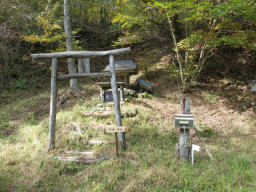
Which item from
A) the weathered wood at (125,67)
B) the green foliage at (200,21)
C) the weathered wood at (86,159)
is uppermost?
the green foliage at (200,21)

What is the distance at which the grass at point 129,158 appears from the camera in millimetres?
3867

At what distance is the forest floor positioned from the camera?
13.0 feet

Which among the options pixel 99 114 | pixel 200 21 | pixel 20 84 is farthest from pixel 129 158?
pixel 20 84

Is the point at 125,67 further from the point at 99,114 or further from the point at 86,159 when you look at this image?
the point at 86,159

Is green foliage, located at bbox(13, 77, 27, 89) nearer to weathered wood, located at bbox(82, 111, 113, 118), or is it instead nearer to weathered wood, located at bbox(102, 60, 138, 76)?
weathered wood, located at bbox(102, 60, 138, 76)

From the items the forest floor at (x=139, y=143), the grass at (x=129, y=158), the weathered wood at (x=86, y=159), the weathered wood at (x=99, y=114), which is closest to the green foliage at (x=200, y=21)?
the forest floor at (x=139, y=143)

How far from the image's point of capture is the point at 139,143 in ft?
19.6

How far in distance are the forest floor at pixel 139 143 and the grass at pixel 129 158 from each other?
18 millimetres

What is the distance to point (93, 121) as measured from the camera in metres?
7.29

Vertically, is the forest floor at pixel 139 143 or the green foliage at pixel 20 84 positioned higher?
the green foliage at pixel 20 84

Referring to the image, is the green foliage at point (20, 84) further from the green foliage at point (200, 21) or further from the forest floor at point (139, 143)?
the green foliage at point (200, 21)

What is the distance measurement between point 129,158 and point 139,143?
1.07 meters

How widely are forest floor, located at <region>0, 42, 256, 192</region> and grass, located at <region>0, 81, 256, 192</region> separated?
18mm

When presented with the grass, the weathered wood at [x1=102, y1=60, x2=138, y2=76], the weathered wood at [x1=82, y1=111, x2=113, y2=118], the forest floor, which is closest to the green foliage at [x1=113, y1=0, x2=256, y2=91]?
the weathered wood at [x1=102, y1=60, x2=138, y2=76]
